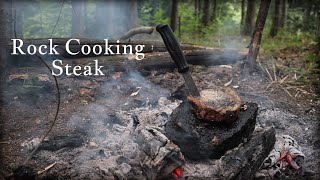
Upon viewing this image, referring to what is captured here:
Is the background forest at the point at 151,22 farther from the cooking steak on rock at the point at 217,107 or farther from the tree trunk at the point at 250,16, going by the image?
the cooking steak on rock at the point at 217,107

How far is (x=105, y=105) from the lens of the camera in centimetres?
477

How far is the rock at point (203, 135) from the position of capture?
3.26 meters

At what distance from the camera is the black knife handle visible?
3.25 m

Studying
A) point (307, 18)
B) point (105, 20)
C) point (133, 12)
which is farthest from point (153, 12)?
point (307, 18)

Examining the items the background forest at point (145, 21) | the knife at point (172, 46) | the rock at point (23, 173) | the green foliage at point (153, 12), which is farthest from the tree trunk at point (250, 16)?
the rock at point (23, 173)

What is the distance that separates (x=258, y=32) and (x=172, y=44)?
3.28 metres

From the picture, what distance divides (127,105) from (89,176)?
1.71 meters

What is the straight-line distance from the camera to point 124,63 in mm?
5816

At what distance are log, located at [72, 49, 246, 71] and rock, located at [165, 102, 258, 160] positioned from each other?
101 inches

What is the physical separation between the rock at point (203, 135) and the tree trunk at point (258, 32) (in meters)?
3.01

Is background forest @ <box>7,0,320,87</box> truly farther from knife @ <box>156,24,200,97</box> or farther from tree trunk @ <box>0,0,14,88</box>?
knife @ <box>156,24,200,97</box>

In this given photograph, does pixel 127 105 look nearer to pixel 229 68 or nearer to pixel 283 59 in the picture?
pixel 229 68

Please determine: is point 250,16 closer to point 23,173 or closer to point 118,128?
point 118,128

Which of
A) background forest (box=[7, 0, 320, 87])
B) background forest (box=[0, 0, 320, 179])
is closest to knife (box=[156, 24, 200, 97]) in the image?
background forest (box=[0, 0, 320, 179])
